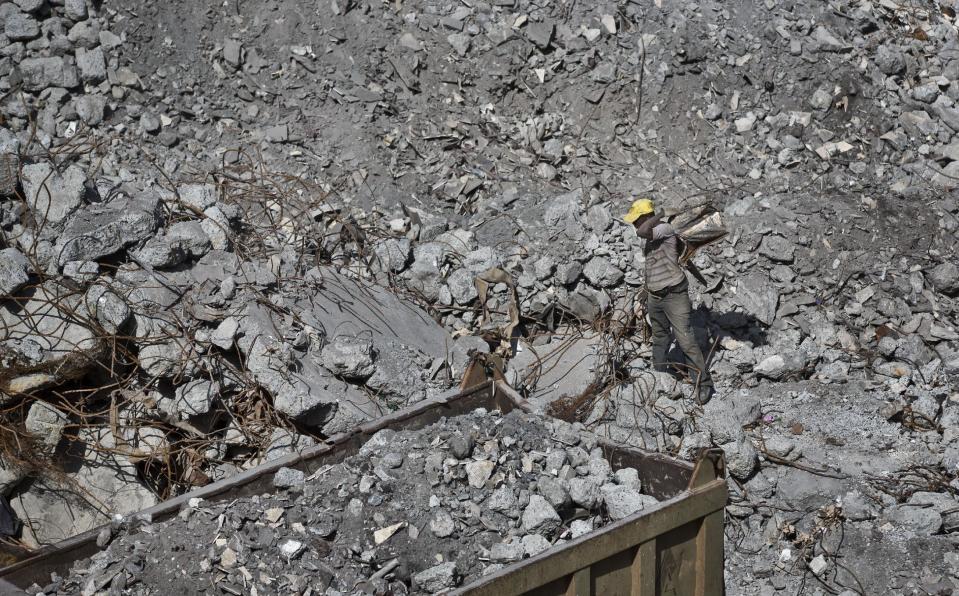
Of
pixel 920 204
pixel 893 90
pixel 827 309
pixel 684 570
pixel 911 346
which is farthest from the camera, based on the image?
pixel 893 90

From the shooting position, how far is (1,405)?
479 centimetres

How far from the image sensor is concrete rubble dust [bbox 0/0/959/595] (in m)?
5.05

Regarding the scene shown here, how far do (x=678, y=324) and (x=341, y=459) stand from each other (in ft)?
9.02

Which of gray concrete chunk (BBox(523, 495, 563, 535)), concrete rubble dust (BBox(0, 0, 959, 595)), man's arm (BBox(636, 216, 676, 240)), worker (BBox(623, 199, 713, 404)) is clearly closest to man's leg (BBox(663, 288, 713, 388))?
worker (BBox(623, 199, 713, 404))

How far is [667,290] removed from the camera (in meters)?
5.97

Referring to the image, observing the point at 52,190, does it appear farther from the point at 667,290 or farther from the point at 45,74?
the point at 667,290

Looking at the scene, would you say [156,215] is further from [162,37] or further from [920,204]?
[920,204]

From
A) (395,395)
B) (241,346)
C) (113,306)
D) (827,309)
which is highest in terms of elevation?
(113,306)

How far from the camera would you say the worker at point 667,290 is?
5820 mm

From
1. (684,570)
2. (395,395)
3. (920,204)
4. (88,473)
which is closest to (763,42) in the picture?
(920,204)

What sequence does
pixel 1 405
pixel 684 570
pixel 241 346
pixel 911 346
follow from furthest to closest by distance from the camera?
1. pixel 911 346
2. pixel 241 346
3. pixel 1 405
4. pixel 684 570

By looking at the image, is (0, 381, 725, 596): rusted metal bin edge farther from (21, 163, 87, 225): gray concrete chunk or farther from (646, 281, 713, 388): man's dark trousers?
(21, 163, 87, 225): gray concrete chunk

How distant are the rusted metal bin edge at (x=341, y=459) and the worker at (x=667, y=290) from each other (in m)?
1.72

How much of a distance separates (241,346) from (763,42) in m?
6.20
